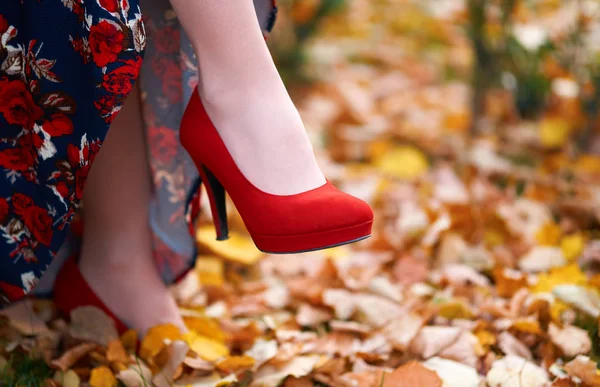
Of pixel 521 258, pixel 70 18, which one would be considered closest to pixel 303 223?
pixel 70 18

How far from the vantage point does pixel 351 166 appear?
1952mm

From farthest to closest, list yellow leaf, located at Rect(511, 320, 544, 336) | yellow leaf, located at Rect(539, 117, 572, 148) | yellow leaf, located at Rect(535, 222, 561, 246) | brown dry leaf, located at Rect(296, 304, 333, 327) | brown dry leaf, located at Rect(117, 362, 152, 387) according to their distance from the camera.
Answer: yellow leaf, located at Rect(539, 117, 572, 148) < yellow leaf, located at Rect(535, 222, 561, 246) < brown dry leaf, located at Rect(296, 304, 333, 327) < yellow leaf, located at Rect(511, 320, 544, 336) < brown dry leaf, located at Rect(117, 362, 152, 387)

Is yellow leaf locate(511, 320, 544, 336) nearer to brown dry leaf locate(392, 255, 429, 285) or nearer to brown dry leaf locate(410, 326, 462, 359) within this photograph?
brown dry leaf locate(410, 326, 462, 359)

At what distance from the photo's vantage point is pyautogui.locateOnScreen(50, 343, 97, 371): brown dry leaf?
0.96m

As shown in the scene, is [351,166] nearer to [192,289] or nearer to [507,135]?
[507,135]

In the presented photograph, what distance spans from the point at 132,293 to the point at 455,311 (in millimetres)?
542

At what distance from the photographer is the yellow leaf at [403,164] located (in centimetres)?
187

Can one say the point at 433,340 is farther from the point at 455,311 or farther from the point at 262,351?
the point at 262,351

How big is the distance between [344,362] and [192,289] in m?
0.40

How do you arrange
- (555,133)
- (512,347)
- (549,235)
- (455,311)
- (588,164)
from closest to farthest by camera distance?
1. (512,347)
2. (455,311)
3. (549,235)
4. (588,164)
5. (555,133)

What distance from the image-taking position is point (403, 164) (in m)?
Result: 1.90

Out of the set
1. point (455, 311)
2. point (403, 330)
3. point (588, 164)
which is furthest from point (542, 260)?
point (588, 164)

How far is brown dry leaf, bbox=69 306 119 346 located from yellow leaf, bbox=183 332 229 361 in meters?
0.12

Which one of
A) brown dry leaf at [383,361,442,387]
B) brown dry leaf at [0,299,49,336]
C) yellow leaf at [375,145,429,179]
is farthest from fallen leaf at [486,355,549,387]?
yellow leaf at [375,145,429,179]
